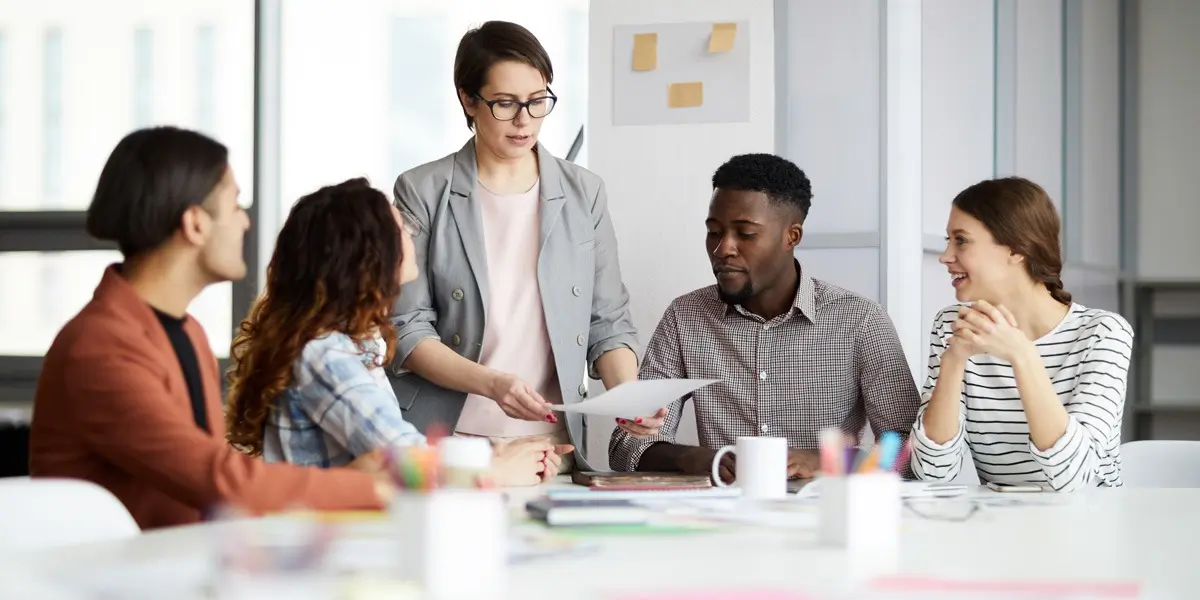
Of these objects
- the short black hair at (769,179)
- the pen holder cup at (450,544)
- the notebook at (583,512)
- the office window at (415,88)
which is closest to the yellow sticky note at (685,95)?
the short black hair at (769,179)

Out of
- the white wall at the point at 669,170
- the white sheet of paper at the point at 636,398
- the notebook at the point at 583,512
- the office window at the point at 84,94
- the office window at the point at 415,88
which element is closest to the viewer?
the notebook at the point at 583,512

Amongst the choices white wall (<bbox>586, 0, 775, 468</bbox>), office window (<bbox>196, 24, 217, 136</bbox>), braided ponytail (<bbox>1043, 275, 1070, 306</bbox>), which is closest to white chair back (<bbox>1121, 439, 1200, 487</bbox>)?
braided ponytail (<bbox>1043, 275, 1070, 306</bbox>)

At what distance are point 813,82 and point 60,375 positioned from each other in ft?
6.62

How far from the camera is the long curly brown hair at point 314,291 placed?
185 centimetres

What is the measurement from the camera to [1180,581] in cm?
118

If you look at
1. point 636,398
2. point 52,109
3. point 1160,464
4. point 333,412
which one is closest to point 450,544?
point 333,412

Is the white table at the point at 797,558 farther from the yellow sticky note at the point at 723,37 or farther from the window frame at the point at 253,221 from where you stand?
the window frame at the point at 253,221

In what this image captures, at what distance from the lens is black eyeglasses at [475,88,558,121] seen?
2439 mm

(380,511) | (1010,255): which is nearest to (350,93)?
(1010,255)

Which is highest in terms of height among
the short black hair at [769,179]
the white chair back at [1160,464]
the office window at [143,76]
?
the office window at [143,76]

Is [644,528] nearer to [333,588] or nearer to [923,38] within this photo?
[333,588]

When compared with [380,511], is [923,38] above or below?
above

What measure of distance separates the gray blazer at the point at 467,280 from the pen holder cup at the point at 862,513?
1.13 m

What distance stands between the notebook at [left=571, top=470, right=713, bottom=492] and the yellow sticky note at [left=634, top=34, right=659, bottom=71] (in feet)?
4.44
